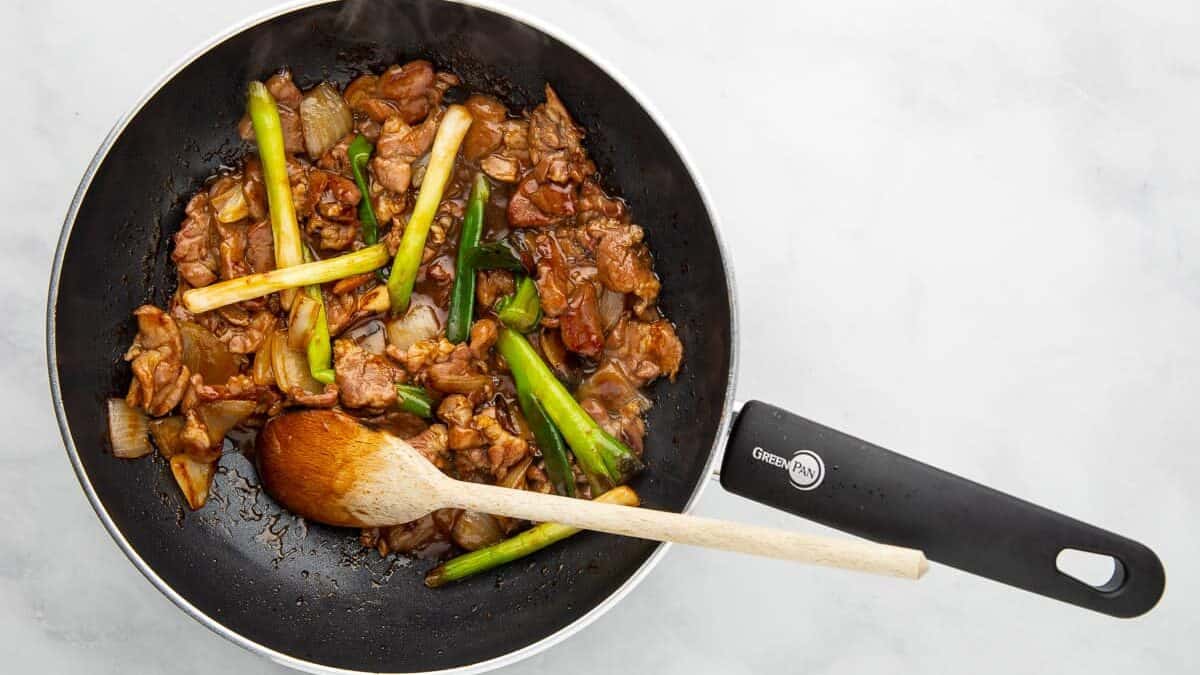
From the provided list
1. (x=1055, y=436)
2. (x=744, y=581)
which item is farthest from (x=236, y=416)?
(x=1055, y=436)

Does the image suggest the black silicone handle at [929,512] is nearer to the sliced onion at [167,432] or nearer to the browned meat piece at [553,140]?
the browned meat piece at [553,140]

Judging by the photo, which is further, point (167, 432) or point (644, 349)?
point (644, 349)

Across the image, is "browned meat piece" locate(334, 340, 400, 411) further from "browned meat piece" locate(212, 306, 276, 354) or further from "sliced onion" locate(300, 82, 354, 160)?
"sliced onion" locate(300, 82, 354, 160)

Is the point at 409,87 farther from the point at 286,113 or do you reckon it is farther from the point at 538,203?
Answer: the point at 538,203

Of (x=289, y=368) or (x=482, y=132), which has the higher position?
(x=482, y=132)

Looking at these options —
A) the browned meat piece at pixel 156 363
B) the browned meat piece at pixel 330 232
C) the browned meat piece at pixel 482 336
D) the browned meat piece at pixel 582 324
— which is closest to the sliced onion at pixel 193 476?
the browned meat piece at pixel 156 363

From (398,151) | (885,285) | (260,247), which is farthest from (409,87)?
(885,285)

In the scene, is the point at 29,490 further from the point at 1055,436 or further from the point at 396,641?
the point at 1055,436
